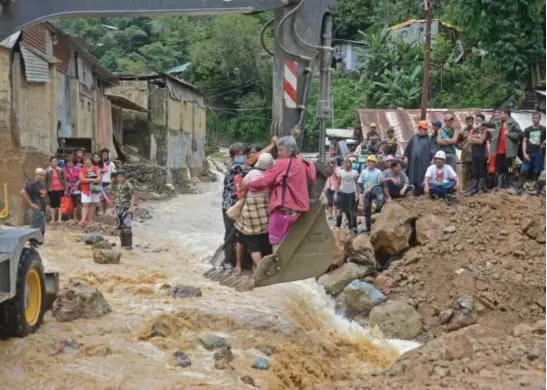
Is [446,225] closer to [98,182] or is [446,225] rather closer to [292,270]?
[292,270]

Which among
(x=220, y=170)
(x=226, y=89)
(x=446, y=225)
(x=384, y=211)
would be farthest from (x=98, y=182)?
(x=226, y=89)

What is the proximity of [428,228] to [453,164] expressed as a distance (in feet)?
4.12

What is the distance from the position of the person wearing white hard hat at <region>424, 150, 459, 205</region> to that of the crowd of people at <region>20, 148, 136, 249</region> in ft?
19.4

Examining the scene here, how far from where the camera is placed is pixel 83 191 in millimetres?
15125

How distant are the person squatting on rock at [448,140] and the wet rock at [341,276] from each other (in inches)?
95.4

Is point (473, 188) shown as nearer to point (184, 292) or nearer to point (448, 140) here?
point (448, 140)

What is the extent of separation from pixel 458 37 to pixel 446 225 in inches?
1430

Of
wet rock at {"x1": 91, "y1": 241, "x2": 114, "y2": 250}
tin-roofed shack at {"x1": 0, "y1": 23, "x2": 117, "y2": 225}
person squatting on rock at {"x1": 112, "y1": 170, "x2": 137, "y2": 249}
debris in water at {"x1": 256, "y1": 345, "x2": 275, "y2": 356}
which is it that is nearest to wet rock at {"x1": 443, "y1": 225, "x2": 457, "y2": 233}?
debris in water at {"x1": 256, "y1": 345, "x2": 275, "y2": 356}

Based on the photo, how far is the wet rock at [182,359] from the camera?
23.5 feet

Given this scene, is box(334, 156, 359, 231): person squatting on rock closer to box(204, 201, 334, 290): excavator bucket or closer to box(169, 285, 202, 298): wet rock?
box(169, 285, 202, 298): wet rock

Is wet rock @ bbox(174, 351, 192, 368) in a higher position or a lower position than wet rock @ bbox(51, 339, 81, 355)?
lower

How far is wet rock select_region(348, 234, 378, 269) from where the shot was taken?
12016 millimetres

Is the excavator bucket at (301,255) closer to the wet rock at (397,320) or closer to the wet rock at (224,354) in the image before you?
the wet rock at (224,354)

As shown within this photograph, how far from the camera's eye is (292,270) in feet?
23.1
